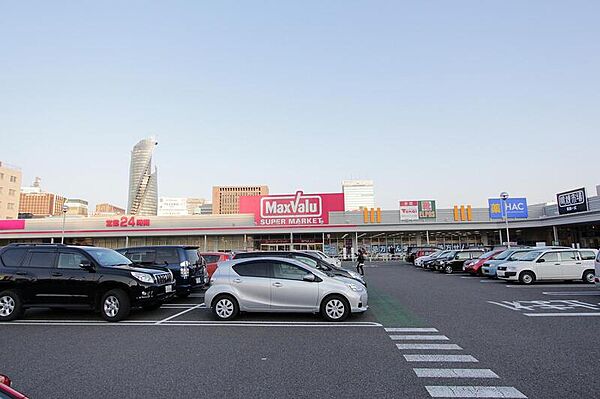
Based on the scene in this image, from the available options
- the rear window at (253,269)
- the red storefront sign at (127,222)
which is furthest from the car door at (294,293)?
the red storefront sign at (127,222)

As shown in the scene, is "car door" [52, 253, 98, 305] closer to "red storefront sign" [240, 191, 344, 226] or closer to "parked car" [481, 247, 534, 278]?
"parked car" [481, 247, 534, 278]

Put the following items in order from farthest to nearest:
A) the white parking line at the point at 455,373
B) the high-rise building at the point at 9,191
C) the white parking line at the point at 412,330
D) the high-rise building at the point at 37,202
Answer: the high-rise building at the point at 37,202 → the high-rise building at the point at 9,191 → the white parking line at the point at 412,330 → the white parking line at the point at 455,373

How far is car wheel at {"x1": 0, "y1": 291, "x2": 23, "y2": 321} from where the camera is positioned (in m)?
9.90

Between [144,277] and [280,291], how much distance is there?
11.7 feet

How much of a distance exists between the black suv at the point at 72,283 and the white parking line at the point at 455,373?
23.2 feet

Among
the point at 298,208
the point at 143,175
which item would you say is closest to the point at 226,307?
the point at 298,208

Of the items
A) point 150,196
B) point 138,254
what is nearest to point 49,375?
point 138,254

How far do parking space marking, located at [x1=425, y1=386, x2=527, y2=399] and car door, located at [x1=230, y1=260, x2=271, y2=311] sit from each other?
521cm

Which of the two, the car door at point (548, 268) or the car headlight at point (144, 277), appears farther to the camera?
the car door at point (548, 268)

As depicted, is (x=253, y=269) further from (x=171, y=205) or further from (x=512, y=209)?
(x=171, y=205)

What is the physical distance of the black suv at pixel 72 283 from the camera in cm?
973

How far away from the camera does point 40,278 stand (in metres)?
10.0

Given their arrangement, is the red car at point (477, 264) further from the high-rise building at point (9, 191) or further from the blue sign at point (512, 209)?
the high-rise building at point (9, 191)

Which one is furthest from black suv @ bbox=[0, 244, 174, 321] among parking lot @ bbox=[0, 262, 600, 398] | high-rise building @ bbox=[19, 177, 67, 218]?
high-rise building @ bbox=[19, 177, 67, 218]
